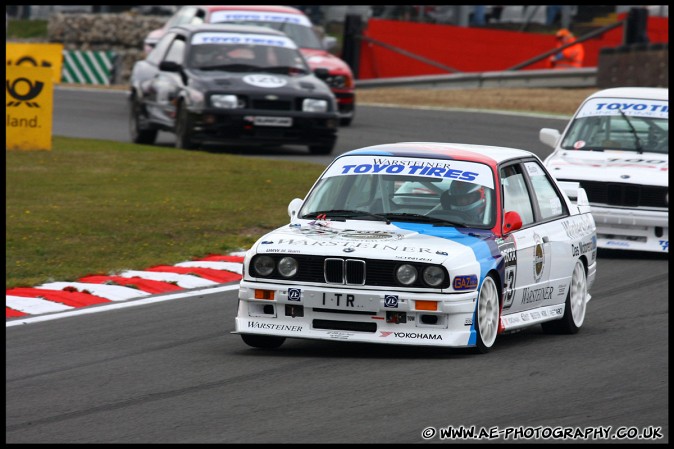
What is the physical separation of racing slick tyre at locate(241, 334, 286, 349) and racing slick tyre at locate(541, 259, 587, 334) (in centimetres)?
206

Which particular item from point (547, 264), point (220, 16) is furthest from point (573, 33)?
point (547, 264)

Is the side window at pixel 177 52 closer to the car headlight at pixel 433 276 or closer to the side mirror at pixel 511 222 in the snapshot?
the side mirror at pixel 511 222

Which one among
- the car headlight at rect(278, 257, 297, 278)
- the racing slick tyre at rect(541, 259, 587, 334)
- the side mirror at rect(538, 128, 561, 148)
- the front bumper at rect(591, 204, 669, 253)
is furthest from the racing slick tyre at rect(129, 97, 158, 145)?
the car headlight at rect(278, 257, 297, 278)

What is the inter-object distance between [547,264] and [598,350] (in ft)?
2.65

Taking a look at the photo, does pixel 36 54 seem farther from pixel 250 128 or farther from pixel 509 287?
pixel 509 287

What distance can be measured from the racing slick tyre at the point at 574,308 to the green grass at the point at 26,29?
38.6 m

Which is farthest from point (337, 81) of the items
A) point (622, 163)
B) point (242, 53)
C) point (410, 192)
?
point (410, 192)

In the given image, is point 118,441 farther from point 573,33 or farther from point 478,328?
point 573,33

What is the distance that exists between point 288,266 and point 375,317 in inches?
24.0

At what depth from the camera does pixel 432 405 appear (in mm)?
7305

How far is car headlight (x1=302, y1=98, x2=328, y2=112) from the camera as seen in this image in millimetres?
20172

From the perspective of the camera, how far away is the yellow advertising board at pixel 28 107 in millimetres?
19797

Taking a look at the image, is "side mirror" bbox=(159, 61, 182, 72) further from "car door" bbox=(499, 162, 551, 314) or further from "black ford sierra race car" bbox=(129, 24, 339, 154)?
"car door" bbox=(499, 162, 551, 314)

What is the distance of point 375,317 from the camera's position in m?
8.64
